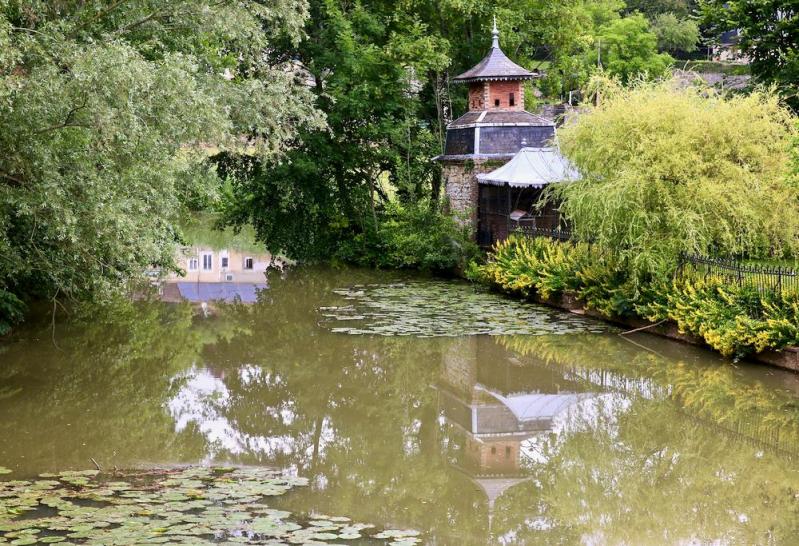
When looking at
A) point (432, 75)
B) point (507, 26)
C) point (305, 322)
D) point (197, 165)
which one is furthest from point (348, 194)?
point (197, 165)

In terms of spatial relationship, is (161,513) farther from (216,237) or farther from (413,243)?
(216,237)

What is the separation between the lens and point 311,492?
440 inches

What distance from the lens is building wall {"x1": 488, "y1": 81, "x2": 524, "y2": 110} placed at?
27484mm

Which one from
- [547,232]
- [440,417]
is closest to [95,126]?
[440,417]

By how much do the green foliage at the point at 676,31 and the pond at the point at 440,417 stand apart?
4143 centimetres

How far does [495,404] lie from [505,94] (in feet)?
46.1

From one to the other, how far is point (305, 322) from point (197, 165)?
4449mm

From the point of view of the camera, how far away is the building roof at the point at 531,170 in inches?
973

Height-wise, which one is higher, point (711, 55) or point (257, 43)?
point (711, 55)

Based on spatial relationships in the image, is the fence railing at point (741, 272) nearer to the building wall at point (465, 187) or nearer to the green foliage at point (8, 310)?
the building wall at point (465, 187)

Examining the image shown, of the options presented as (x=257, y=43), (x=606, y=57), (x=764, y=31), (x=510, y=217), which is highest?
(x=606, y=57)

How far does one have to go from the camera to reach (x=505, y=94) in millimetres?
27625

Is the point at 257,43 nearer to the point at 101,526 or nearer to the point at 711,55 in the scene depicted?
the point at 101,526

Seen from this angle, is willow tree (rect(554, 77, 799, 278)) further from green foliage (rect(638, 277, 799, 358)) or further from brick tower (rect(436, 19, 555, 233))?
brick tower (rect(436, 19, 555, 233))
